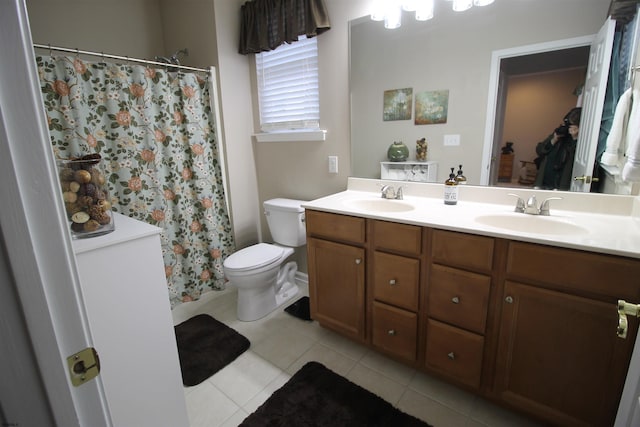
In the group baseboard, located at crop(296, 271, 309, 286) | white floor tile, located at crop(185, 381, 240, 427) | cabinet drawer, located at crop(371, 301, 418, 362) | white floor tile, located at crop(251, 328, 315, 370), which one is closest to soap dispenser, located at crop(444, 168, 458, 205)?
cabinet drawer, located at crop(371, 301, 418, 362)

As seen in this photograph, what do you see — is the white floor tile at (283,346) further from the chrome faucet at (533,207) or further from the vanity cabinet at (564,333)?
the chrome faucet at (533,207)

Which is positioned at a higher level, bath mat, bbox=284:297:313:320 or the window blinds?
the window blinds

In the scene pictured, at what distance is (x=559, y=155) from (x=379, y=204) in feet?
3.08

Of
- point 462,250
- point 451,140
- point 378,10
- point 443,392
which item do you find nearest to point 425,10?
point 378,10

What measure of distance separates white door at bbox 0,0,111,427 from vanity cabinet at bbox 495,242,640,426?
4.54 ft

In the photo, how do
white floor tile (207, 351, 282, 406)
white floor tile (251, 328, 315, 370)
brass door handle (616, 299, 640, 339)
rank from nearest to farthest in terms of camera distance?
1. brass door handle (616, 299, 640, 339)
2. white floor tile (207, 351, 282, 406)
3. white floor tile (251, 328, 315, 370)

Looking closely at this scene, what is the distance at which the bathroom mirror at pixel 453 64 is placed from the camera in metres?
1.46

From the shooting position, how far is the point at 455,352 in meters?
1.48

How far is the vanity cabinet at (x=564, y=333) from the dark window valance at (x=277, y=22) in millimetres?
1796

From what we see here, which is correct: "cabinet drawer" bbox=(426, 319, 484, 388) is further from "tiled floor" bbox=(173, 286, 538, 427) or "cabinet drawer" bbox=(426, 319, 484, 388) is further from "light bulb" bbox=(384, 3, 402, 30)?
"light bulb" bbox=(384, 3, 402, 30)

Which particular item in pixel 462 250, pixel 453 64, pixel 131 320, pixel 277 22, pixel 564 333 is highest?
pixel 277 22

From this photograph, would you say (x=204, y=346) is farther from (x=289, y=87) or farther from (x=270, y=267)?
(x=289, y=87)

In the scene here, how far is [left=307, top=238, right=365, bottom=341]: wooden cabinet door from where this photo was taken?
176cm

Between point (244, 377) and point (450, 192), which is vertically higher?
point (450, 192)
